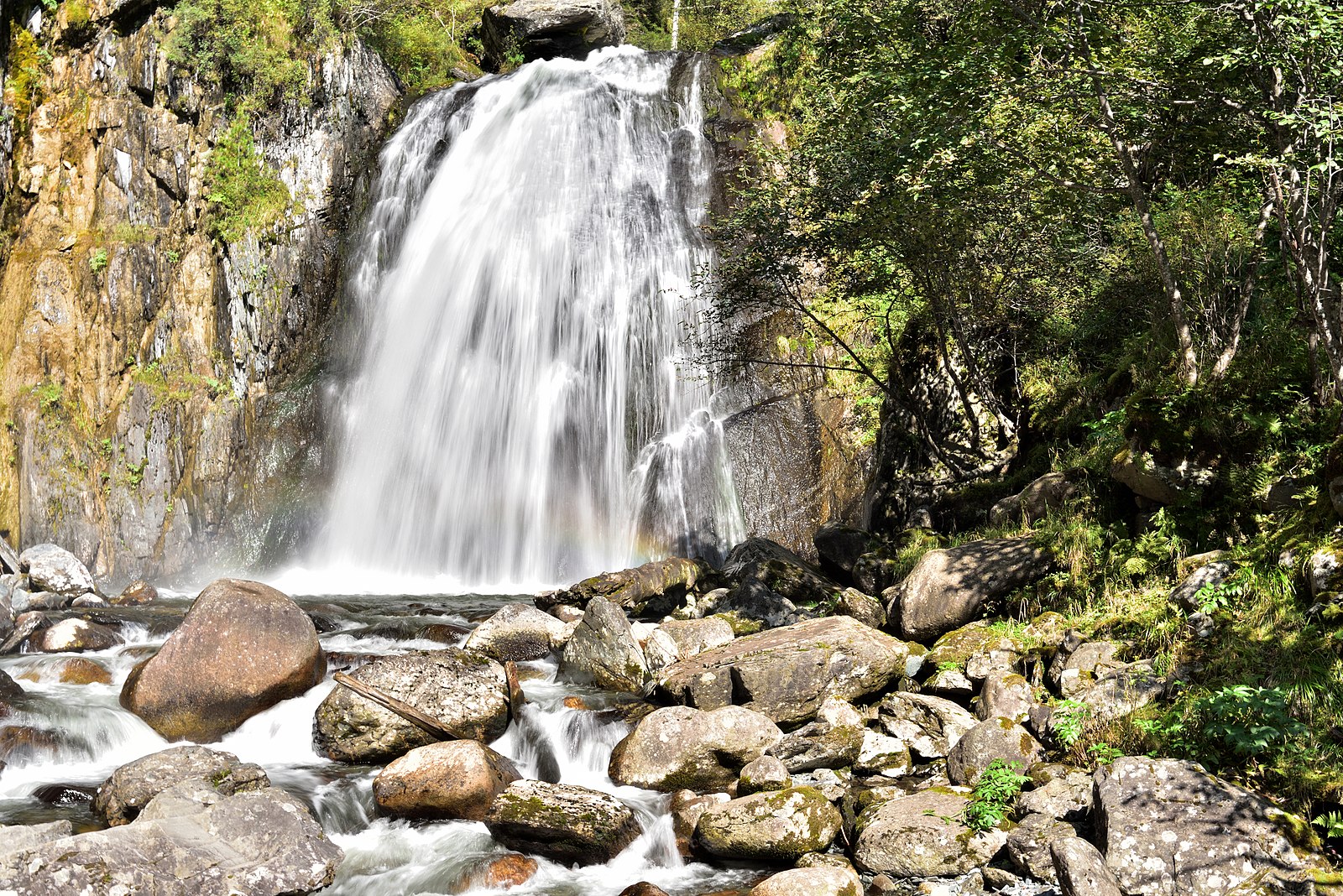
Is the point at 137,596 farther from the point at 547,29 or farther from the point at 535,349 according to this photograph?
the point at 547,29

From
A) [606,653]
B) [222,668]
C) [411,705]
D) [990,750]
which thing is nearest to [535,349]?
[606,653]

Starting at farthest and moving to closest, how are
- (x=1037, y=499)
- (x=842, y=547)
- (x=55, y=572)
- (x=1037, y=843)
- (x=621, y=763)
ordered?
(x=55, y=572) → (x=842, y=547) → (x=1037, y=499) → (x=621, y=763) → (x=1037, y=843)

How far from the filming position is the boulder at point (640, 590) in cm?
1169

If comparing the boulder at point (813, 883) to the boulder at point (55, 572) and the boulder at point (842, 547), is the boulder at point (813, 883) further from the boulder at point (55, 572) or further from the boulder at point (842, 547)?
the boulder at point (55, 572)

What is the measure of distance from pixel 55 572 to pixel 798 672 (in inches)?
515

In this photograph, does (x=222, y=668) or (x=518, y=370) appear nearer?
(x=222, y=668)

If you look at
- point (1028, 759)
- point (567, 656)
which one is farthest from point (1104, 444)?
point (567, 656)

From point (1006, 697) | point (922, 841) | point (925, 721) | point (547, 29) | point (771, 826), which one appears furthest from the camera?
point (547, 29)

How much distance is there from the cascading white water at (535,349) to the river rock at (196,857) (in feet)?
30.2

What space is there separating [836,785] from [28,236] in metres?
20.6

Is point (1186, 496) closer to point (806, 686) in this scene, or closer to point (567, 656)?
point (806, 686)

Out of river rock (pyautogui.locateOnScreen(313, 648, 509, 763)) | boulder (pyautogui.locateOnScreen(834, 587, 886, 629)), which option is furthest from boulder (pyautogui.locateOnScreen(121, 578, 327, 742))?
boulder (pyautogui.locateOnScreen(834, 587, 886, 629))

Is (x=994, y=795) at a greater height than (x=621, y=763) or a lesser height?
greater

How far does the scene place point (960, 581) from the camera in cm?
834
